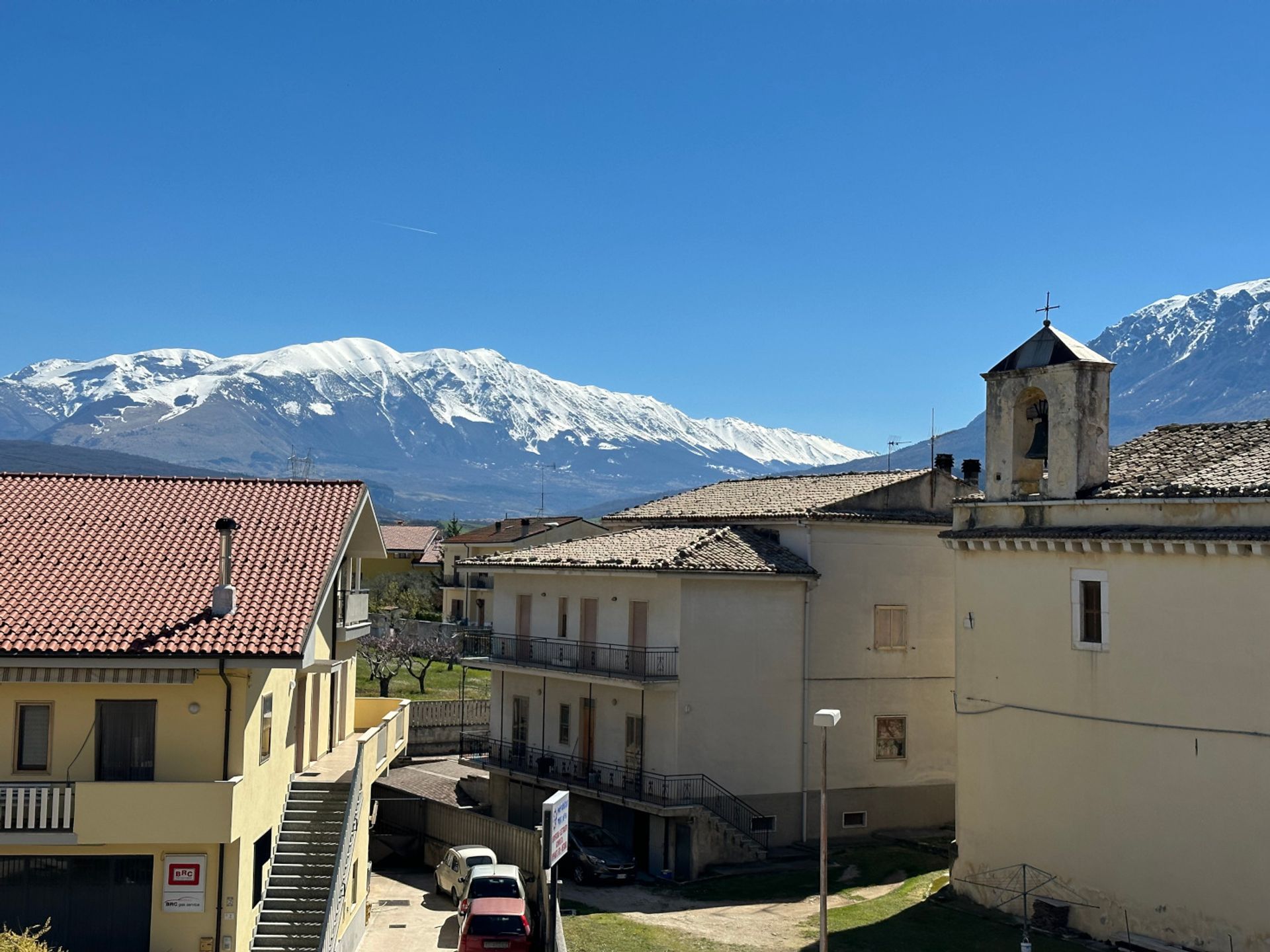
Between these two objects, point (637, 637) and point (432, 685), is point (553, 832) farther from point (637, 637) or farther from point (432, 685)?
point (432, 685)

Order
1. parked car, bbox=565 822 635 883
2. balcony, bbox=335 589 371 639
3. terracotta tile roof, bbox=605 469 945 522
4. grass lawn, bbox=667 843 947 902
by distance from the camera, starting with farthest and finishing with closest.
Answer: terracotta tile roof, bbox=605 469 945 522
parked car, bbox=565 822 635 883
grass lawn, bbox=667 843 947 902
balcony, bbox=335 589 371 639

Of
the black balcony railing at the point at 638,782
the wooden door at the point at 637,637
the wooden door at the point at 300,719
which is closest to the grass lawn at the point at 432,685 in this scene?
the black balcony railing at the point at 638,782

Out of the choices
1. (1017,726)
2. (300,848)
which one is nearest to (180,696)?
(300,848)

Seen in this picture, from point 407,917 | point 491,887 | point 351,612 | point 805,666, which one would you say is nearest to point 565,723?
point 805,666

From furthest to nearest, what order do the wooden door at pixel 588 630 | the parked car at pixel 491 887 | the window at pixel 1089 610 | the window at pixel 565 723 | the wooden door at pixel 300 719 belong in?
the window at pixel 565 723
the wooden door at pixel 588 630
the parked car at pixel 491 887
the window at pixel 1089 610
the wooden door at pixel 300 719

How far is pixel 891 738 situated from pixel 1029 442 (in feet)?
40.5

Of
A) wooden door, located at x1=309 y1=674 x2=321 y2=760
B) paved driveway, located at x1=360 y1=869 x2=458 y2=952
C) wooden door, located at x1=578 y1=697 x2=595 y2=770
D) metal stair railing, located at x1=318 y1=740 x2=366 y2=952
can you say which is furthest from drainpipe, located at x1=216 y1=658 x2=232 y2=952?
wooden door, located at x1=578 y1=697 x2=595 y2=770

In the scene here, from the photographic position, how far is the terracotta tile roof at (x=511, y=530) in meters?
94.1

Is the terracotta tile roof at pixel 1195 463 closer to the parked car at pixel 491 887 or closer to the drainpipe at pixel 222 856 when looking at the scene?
the parked car at pixel 491 887

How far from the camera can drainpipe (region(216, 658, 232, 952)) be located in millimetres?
20047

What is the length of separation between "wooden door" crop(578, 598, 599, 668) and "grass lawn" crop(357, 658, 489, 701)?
25.8m

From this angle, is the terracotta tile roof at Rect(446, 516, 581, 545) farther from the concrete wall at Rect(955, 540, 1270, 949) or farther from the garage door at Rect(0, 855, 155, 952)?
the garage door at Rect(0, 855, 155, 952)

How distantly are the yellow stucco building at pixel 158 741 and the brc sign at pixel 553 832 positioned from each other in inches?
139

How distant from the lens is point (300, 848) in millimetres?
23109
